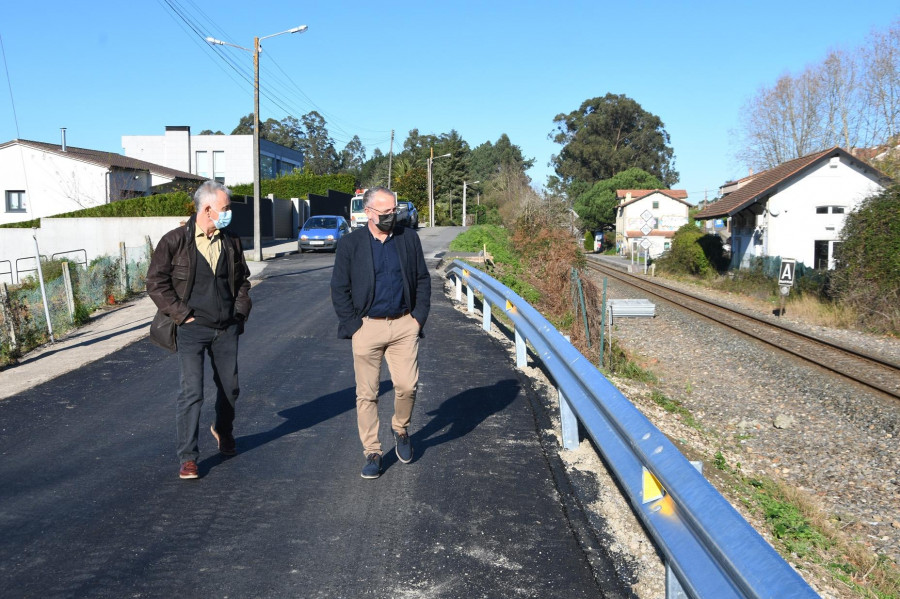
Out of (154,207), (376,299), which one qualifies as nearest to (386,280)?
(376,299)

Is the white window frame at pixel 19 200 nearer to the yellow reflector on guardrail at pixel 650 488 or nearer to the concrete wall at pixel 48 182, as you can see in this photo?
the concrete wall at pixel 48 182

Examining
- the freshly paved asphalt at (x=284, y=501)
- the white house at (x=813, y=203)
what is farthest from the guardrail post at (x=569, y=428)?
the white house at (x=813, y=203)

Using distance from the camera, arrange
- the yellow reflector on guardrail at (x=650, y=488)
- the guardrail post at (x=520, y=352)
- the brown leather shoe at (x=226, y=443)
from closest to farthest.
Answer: the yellow reflector on guardrail at (x=650, y=488) → the brown leather shoe at (x=226, y=443) → the guardrail post at (x=520, y=352)

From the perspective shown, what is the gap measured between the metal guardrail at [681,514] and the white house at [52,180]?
140ft

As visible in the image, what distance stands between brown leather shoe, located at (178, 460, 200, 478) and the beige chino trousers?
1.09 meters

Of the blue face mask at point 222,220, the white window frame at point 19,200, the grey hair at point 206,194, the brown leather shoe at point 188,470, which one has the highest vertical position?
the white window frame at point 19,200

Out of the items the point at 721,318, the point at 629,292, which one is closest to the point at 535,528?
the point at 721,318

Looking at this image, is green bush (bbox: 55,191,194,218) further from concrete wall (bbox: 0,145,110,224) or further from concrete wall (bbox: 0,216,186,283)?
concrete wall (bbox: 0,145,110,224)

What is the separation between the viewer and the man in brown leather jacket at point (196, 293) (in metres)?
5.09

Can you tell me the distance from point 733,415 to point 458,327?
166 inches

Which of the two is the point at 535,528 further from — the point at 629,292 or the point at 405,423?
the point at 629,292

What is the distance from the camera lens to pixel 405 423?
18.1ft

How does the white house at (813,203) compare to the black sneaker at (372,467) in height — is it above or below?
above

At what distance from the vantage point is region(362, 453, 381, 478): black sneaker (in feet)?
17.0
